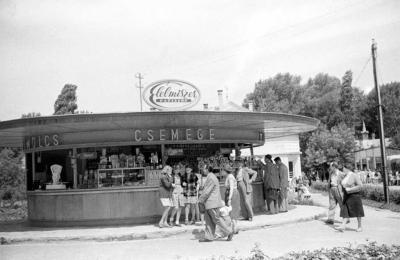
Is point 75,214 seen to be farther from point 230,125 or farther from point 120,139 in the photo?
point 230,125

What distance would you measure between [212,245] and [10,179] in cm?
2608

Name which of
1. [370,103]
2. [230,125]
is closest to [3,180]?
[230,125]

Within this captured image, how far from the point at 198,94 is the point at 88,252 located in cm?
670

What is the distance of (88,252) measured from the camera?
1109cm

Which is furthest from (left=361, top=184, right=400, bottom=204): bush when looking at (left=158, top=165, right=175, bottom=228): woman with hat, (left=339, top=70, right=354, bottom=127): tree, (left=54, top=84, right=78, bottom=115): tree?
(left=54, top=84, right=78, bottom=115): tree

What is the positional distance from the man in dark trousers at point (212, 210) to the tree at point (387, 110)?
52351 millimetres

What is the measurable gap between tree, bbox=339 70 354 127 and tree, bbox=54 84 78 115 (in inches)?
1485

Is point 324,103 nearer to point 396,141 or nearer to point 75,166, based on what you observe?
point 396,141

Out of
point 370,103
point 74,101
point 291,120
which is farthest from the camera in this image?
point 370,103

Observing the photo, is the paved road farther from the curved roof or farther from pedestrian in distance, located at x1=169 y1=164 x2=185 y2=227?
the curved roof

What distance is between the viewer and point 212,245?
11258 mm

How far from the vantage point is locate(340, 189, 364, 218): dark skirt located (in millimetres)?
12578

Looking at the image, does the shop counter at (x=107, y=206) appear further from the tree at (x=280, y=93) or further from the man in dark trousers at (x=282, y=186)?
the tree at (x=280, y=93)

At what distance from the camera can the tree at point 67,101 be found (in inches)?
2454
